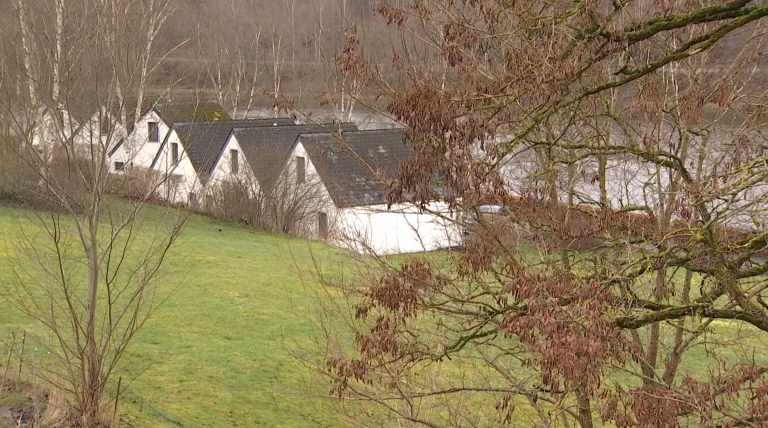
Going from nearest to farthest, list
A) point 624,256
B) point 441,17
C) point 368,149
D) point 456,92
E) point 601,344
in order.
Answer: point 601,344 → point 456,92 → point 624,256 → point 441,17 → point 368,149

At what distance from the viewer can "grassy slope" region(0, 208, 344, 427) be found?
40.5ft

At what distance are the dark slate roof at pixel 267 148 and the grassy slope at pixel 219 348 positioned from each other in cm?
764

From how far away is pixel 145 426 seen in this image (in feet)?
33.8

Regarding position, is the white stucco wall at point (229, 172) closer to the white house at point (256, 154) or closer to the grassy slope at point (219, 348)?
the white house at point (256, 154)

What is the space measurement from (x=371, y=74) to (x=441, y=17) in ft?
5.17

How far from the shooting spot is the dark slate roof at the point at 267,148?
32594 millimetres

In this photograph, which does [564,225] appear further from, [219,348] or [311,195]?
[311,195]

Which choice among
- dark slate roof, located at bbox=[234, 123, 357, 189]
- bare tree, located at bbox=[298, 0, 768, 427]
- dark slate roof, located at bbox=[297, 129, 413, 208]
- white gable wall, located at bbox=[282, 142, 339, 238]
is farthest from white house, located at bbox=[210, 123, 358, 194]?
bare tree, located at bbox=[298, 0, 768, 427]

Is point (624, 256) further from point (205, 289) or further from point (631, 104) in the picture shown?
point (205, 289)

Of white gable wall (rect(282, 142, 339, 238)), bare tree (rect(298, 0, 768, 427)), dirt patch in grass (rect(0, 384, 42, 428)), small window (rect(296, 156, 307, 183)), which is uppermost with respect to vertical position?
small window (rect(296, 156, 307, 183))

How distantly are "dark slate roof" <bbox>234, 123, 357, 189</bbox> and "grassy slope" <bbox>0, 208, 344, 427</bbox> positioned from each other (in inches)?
301

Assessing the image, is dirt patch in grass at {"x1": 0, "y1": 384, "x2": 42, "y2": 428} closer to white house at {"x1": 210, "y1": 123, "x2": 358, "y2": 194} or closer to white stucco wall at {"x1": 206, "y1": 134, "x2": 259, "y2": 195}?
white house at {"x1": 210, "y1": 123, "x2": 358, "y2": 194}

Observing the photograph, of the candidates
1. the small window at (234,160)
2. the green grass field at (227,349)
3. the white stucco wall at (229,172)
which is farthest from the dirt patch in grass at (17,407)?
the small window at (234,160)

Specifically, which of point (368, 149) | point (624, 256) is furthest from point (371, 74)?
point (368, 149)
